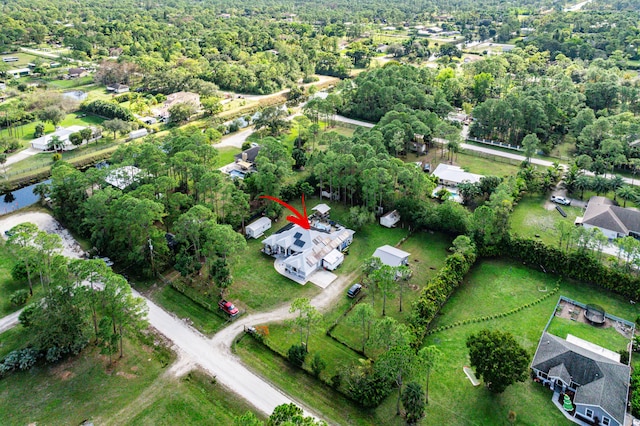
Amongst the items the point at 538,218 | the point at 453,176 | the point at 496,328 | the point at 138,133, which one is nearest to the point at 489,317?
the point at 496,328

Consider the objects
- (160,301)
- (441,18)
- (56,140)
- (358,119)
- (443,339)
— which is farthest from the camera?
(441,18)

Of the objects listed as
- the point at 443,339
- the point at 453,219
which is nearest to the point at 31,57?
the point at 453,219

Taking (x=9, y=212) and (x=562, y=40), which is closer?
(x=9, y=212)

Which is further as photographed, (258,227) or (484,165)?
(484,165)

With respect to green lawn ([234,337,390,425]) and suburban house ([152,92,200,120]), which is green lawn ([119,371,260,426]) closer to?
green lawn ([234,337,390,425])

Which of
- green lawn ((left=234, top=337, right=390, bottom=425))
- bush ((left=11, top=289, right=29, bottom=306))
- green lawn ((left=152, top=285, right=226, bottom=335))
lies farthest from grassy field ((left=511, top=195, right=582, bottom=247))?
bush ((left=11, top=289, right=29, bottom=306))

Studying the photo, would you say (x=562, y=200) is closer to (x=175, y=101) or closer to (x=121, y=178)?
(x=121, y=178)

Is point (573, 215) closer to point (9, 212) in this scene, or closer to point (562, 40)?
point (9, 212)
